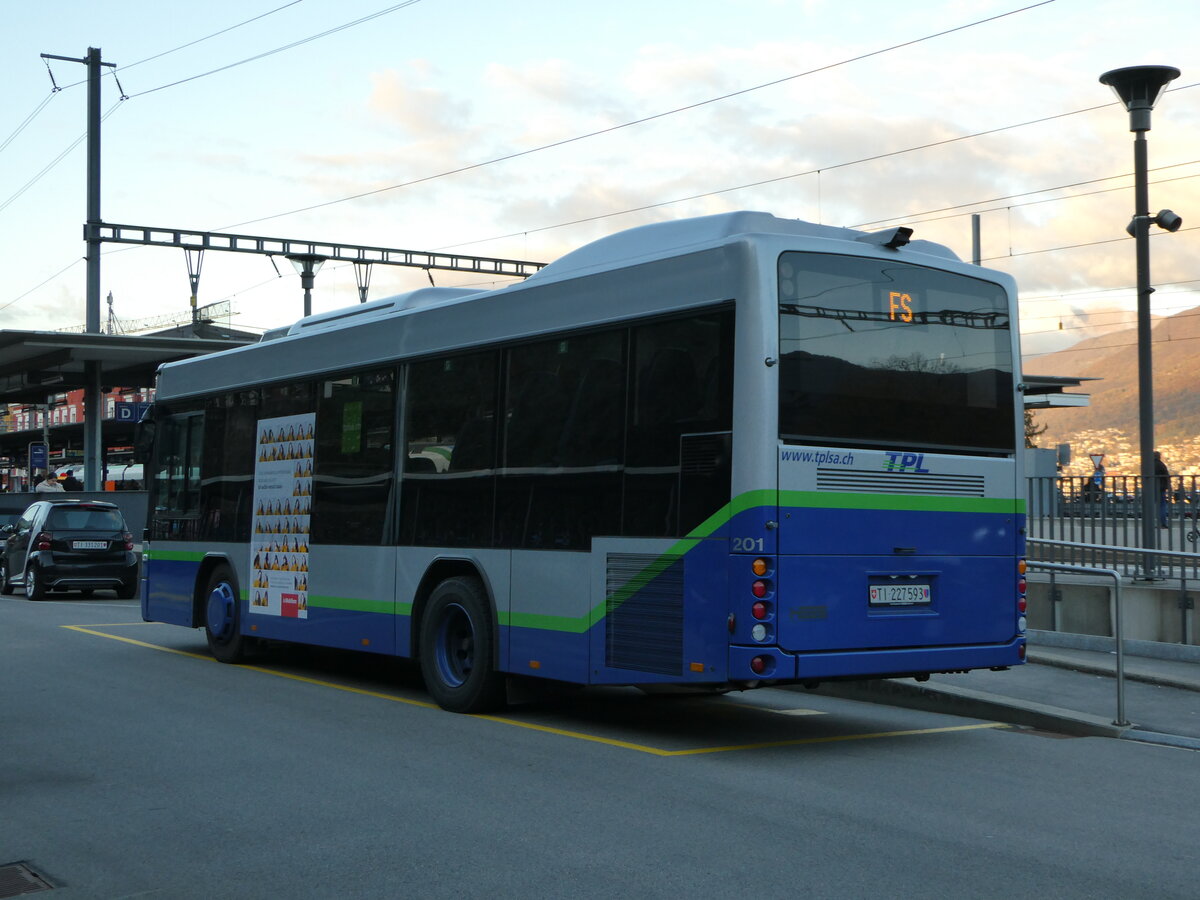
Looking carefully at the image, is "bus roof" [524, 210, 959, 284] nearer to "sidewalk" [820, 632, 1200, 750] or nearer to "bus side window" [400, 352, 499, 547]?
"bus side window" [400, 352, 499, 547]

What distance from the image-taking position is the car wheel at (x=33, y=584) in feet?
80.0

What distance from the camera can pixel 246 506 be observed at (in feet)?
45.1

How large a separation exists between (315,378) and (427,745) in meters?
4.72

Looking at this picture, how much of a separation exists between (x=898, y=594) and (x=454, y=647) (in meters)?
3.60

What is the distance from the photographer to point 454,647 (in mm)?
10859

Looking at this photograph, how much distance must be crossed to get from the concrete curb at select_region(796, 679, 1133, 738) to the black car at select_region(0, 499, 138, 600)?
16351mm

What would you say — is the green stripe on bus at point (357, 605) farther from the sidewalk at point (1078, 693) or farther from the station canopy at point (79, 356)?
the station canopy at point (79, 356)

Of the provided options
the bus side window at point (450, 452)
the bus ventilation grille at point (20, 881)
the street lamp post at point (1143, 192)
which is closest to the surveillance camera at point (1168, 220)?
the street lamp post at point (1143, 192)

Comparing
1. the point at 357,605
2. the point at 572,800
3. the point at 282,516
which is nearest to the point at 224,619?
the point at 282,516

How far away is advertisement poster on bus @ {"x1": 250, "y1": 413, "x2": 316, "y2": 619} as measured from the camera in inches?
501

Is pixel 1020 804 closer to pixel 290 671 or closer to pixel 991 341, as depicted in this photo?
pixel 991 341

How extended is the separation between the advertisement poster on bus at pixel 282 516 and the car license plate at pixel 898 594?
5.71 metres

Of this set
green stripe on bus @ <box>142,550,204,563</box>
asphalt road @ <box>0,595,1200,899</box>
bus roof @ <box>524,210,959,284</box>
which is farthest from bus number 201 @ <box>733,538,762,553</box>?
green stripe on bus @ <box>142,550,204,563</box>

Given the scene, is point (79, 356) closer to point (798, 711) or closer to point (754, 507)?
point (798, 711)
